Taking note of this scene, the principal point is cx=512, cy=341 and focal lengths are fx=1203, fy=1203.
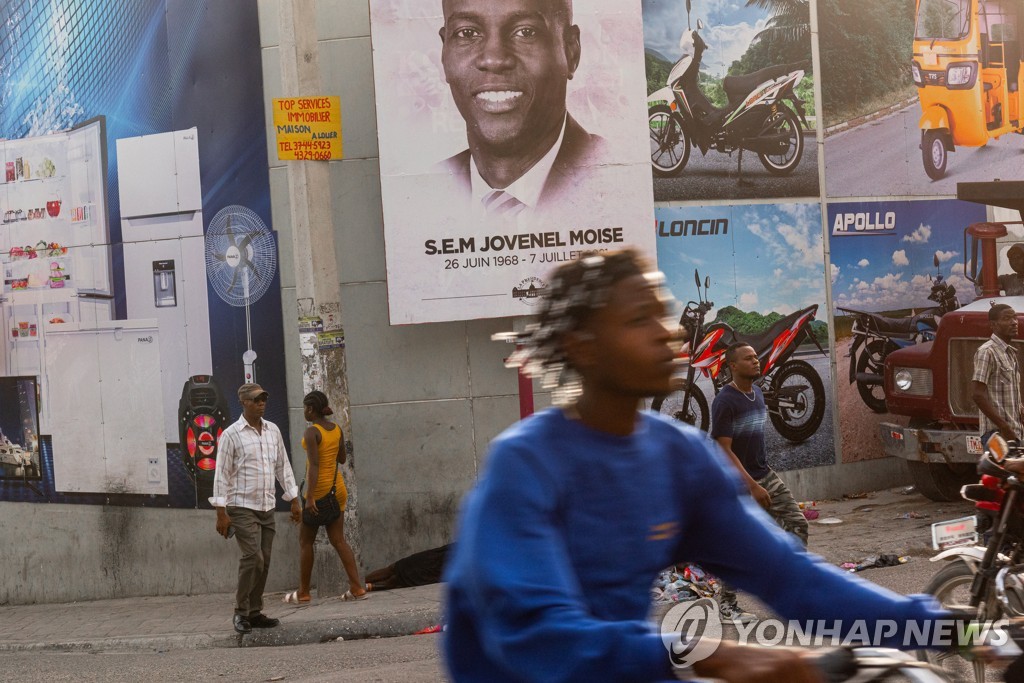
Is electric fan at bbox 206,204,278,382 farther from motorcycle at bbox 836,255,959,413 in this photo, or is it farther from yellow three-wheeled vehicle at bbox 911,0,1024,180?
yellow three-wheeled vehicle at bbox 911,0,1024,180

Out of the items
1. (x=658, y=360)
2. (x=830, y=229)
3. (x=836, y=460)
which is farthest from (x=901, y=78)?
(x=658, y=360)

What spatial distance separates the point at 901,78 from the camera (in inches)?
528

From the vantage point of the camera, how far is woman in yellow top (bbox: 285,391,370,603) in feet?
33.0

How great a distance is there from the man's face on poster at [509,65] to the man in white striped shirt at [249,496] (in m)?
3.32

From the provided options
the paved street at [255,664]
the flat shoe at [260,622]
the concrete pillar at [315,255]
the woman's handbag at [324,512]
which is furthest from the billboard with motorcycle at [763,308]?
the paved street at [255,664]

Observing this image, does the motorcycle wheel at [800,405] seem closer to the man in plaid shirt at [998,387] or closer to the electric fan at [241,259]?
the man in plaid shirt at [998,387]

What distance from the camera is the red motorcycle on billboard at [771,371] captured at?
1198 centimetres

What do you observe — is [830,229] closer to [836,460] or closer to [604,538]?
[836,460]

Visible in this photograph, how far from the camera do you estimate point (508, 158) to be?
11.0 metres

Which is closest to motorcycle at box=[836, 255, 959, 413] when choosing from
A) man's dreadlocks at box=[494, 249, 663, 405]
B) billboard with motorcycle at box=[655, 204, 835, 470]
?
billboard with motorcycle at box=[655, 204, 835, 470]

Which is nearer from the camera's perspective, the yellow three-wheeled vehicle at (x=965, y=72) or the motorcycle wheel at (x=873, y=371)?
the motorcycle wheel at (x=873, y=371)

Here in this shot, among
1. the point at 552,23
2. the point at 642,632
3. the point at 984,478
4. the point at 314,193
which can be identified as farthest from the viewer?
the point at 552,23

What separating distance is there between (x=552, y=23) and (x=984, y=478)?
256 inches

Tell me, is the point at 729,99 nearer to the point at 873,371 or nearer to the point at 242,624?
the point at 873,371
